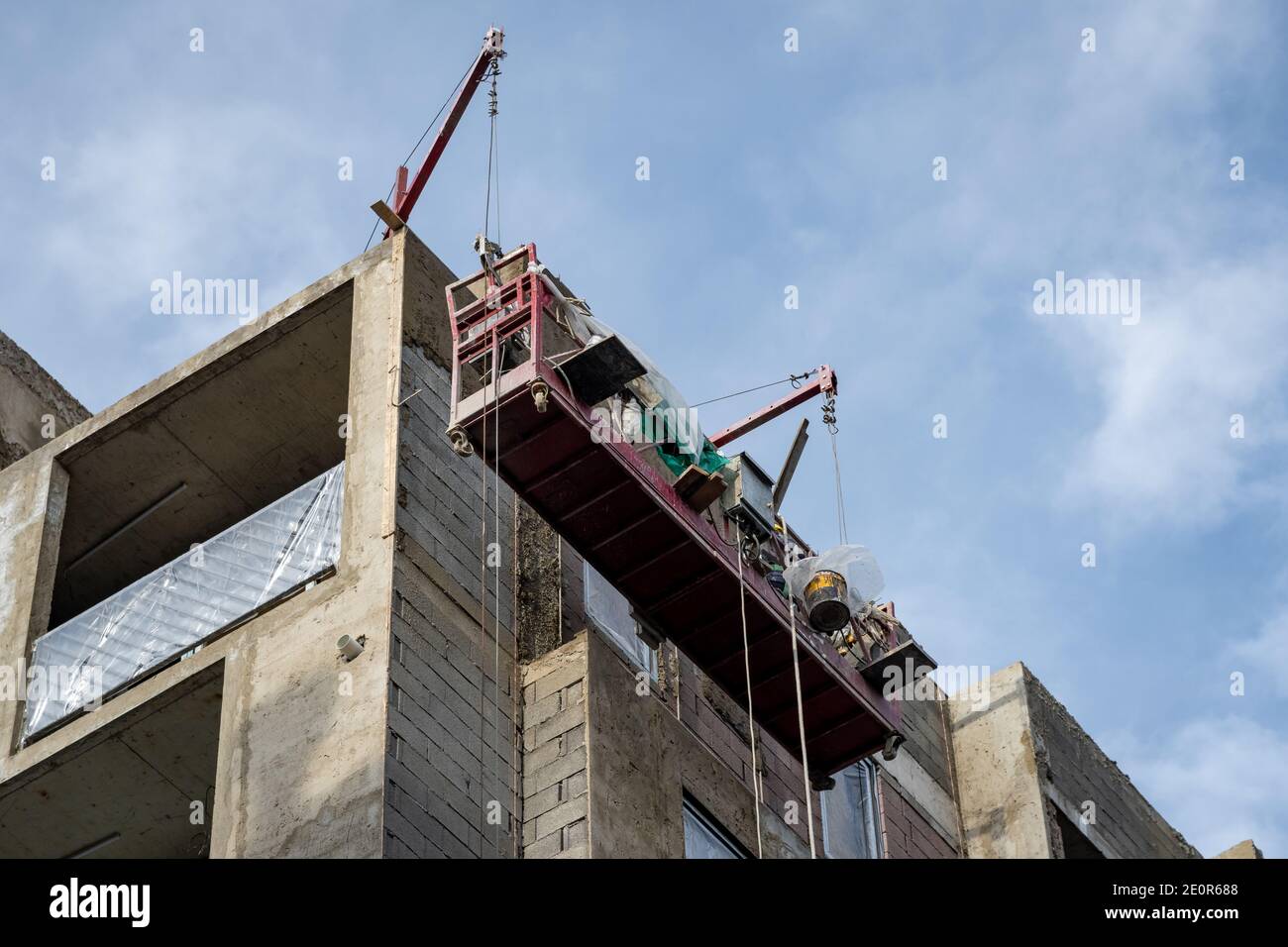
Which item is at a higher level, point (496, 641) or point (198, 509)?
point (198, 509)

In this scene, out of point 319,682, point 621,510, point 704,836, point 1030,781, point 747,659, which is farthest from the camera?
point 1030,781

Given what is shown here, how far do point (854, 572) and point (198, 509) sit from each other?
7.53 metres

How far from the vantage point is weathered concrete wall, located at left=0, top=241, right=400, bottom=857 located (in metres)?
17.7

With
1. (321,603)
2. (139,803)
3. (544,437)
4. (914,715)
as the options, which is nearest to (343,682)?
(321,603)

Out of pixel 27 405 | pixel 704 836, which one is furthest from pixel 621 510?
pixel 27 405

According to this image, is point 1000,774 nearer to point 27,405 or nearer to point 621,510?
point 621,510

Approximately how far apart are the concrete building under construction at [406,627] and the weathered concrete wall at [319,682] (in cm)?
3

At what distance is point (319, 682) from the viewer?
18625 millimetres

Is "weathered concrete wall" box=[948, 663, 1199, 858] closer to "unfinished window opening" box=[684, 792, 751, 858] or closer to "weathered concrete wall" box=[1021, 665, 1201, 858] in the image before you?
"weathered concrete wall" box=[1021, 665, 1201, 858]

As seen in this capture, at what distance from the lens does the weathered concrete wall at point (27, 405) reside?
88.7 ft

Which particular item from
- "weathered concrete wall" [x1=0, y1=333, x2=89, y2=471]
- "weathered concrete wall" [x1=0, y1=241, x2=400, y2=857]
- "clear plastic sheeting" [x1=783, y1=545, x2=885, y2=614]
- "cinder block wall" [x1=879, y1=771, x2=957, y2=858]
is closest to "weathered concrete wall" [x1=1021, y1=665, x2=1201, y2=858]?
"cinder block wall" [x1=879, y1=771, x2=957, y2=858]

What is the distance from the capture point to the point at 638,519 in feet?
67.1
